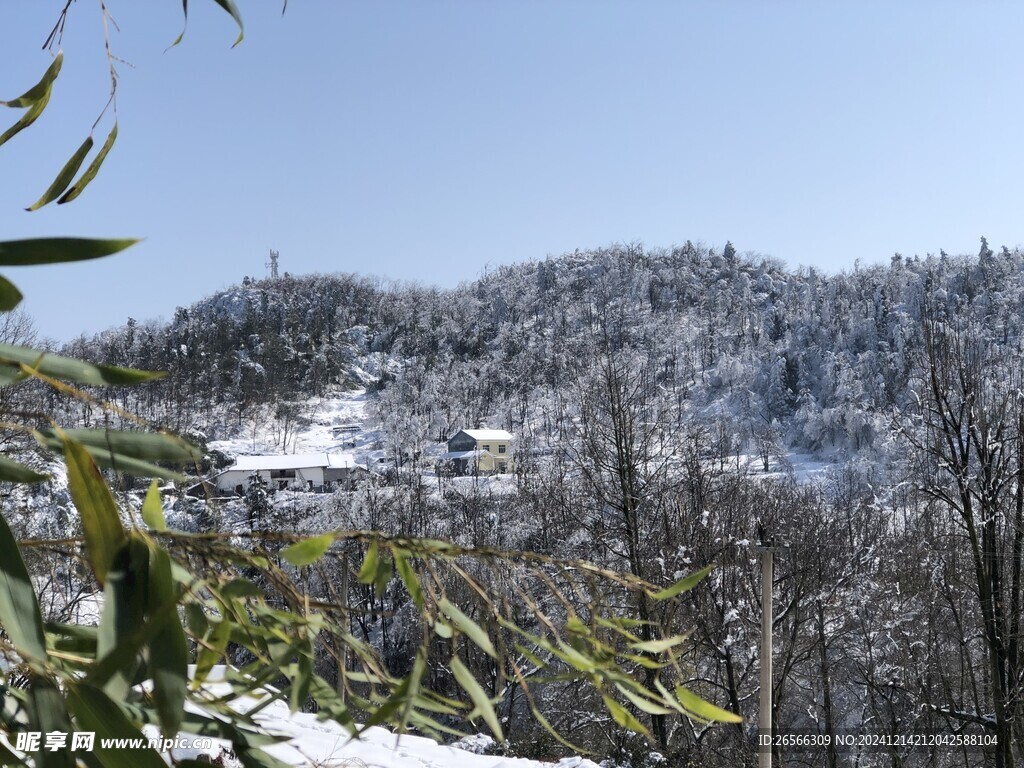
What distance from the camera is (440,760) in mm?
4172

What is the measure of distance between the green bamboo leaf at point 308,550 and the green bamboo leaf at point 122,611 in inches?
3.4

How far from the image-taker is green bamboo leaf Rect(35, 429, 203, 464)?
1.62 feet

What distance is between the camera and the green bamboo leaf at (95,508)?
16.2 inches

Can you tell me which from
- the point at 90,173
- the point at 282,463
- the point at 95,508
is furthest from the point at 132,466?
the point at 282,463

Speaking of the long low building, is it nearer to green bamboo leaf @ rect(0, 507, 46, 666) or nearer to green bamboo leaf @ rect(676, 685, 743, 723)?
green bamboo leaf @ rect(676, 685, 743, 723)

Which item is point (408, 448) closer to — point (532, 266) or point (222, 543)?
point (532, 266)

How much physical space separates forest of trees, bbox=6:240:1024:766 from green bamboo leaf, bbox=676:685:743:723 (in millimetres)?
66

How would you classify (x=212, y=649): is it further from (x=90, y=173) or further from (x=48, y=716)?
(x=90, y=173)

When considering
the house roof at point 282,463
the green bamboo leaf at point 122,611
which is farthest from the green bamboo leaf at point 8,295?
the house roof at point 282,463

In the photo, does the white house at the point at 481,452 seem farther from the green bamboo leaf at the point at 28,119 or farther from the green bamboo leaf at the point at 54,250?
the green bamboo leaf at the point at 54,250

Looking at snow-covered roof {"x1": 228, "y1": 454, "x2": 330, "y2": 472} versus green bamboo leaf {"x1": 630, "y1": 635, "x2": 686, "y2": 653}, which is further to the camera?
snow-covered roof {"x1": 228, "y1": 454, "x2": 330, "y2": 472}

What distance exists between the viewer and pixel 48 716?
1.37ft

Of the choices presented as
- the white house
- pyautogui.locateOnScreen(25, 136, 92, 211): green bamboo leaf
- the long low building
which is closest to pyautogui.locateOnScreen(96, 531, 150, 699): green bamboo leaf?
pyautogui.locateOnScreen(25, 136, 92, 211): green bamboo leaf

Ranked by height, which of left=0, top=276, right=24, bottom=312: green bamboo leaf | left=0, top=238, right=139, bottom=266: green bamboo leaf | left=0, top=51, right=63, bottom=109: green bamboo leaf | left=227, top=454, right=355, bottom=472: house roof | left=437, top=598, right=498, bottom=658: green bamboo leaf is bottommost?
left=227, top=454, right=355, bottom=472: house roof
